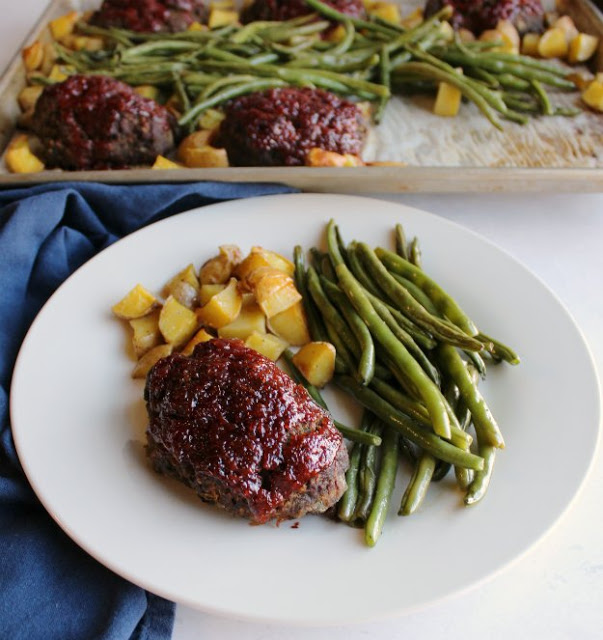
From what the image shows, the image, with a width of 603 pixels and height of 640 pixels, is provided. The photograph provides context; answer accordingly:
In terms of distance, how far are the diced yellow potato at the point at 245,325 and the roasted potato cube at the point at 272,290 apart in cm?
5

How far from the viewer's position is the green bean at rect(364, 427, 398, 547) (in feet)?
7.13

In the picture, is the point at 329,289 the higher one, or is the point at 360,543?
the point at 329,289

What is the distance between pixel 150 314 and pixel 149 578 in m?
1.14

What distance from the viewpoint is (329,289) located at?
2.91 meters

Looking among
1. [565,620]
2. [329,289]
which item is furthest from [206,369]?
[565,620]

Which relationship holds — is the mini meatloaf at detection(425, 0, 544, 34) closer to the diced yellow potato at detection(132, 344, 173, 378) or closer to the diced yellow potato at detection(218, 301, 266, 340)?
the diced yellow potato at detection(218, 301, 266, 340)

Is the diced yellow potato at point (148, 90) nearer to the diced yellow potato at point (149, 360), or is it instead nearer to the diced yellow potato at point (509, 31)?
the diced yellow potato at point (149, 360)

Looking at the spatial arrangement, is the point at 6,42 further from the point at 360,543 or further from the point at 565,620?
the point at 565,620

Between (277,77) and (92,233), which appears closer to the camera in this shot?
(92,233)

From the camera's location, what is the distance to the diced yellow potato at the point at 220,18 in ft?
15.7

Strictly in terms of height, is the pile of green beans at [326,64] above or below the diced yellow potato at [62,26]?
above

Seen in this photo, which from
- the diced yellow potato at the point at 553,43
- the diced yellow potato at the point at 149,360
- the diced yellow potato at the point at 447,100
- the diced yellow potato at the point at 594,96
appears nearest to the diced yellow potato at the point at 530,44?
the diced yellow potato at the point at 553,43

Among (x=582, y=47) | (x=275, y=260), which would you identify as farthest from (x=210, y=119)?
(x=582, y=47)

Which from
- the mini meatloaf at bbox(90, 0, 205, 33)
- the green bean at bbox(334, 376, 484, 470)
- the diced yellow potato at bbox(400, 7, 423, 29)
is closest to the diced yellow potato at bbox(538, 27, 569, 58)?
the diced yellow potato at bbox(400, 7, 423, 29)
